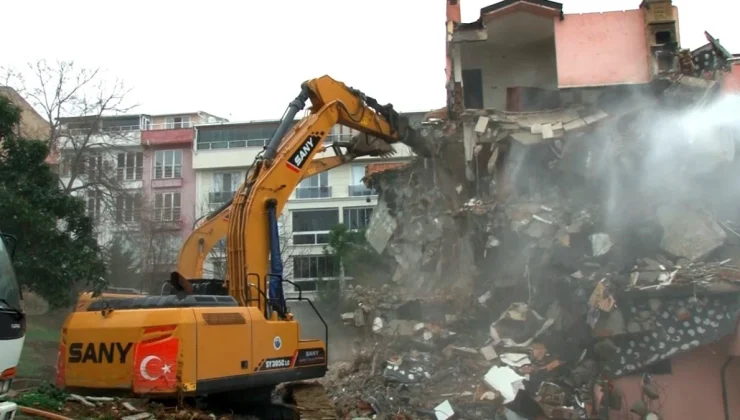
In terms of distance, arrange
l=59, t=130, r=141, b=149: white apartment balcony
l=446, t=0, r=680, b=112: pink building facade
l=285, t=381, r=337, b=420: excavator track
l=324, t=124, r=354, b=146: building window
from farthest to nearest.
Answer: l=59, t=130, r=141, b=149: white apartment balcony → l=446, t=0, r=680, b=112: pink building facade → l=324, t=124, r=354, b=146: building window → l=285, t=381, r=337, b=420: excavator track

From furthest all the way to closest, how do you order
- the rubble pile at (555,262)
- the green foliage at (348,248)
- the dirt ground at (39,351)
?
the green foliage at (348,248) < the dirt ground at (39,351) < the rubble pile at (555,262)

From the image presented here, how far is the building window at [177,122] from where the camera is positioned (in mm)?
47406

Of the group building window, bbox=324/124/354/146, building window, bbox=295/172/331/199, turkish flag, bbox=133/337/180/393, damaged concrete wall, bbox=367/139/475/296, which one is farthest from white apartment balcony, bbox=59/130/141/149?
turkish flag, bbox=133/337/180/393

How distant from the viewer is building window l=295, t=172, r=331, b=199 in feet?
131

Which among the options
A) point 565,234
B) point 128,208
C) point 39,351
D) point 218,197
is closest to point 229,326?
point 565,234

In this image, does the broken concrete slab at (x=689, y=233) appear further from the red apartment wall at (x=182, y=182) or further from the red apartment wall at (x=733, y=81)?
the red apartment wall at (x=182, y=182)

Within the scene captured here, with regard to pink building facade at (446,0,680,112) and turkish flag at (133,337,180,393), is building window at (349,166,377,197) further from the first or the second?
turkish flag at (133,337,180,393)

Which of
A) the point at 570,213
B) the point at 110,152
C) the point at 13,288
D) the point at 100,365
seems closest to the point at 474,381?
the point at 570,213

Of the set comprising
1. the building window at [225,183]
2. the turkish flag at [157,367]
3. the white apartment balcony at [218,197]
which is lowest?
the turkish flag at [157,367]

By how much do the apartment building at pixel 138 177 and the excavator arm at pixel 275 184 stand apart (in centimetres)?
1622

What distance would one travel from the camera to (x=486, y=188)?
14.2 meters

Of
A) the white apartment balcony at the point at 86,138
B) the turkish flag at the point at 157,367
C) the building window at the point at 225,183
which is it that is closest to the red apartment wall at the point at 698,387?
the turkish flag at the point at 157,367

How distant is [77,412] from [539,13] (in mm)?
13275

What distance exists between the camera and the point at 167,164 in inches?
1663
